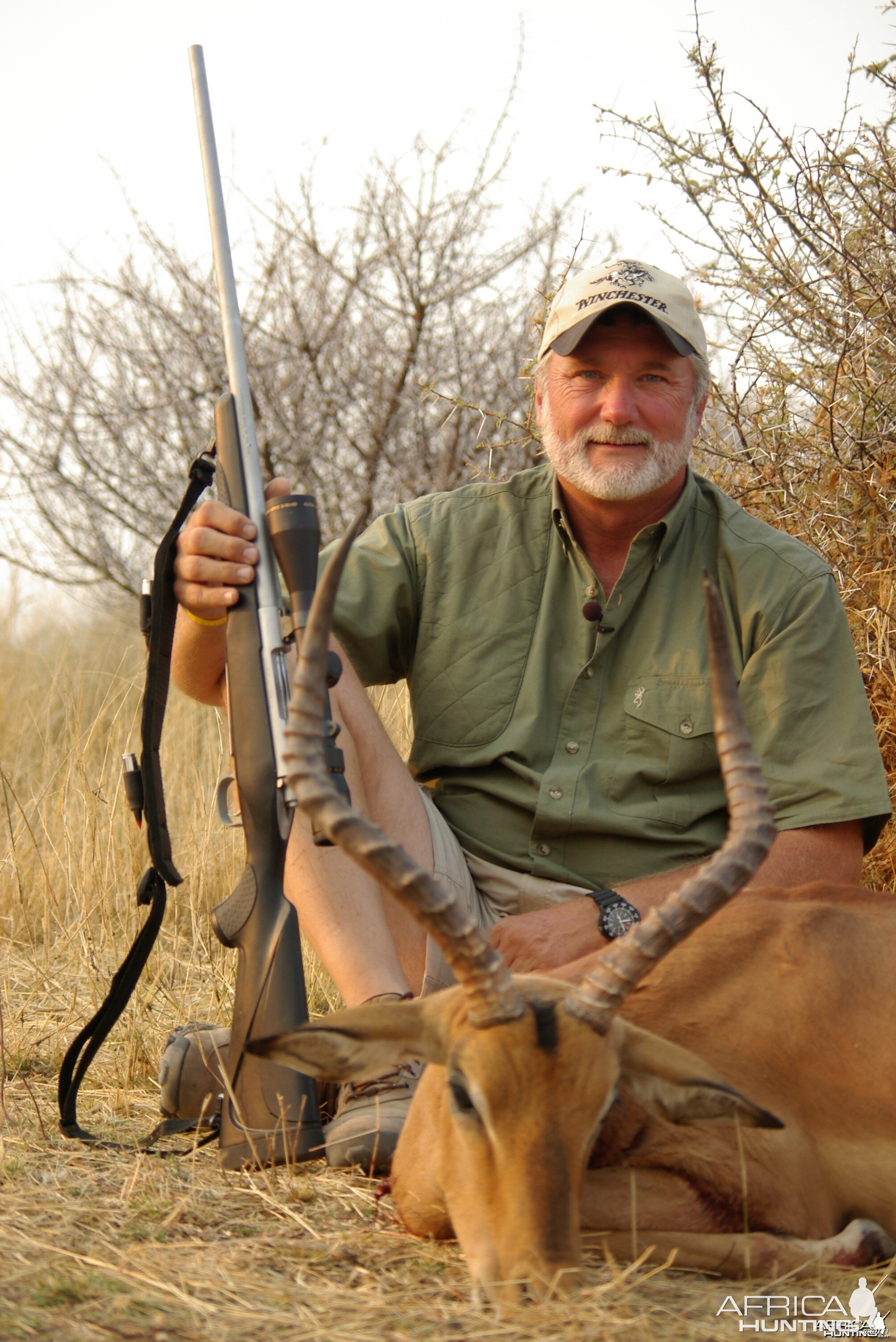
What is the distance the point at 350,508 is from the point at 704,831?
737 centimetres

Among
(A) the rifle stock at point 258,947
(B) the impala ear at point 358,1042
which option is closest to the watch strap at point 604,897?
(A) the rifle stock at point 258,947

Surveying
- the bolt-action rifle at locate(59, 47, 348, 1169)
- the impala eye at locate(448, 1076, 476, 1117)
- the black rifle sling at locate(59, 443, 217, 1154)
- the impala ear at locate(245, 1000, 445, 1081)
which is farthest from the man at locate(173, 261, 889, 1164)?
the impala eye at locate(448, 1076, 476, 1117)

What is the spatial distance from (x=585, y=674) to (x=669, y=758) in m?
0.42

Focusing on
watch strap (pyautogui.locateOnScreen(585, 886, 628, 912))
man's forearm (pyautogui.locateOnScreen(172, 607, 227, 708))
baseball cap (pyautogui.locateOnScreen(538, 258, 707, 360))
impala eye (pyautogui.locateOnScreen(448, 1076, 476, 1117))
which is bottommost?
impala eye (pyautogui.locateOnScreen(448, 1076, 476, 1117))

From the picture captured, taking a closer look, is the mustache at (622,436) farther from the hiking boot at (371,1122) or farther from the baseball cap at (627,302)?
the hiking boot at (371,1122)

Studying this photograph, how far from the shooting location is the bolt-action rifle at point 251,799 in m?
3.40

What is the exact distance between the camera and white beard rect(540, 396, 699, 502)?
15.0 ft

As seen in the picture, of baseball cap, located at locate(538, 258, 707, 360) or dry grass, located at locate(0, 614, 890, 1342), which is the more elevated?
baseball cap, located at locate(538, 258, 707, 360)

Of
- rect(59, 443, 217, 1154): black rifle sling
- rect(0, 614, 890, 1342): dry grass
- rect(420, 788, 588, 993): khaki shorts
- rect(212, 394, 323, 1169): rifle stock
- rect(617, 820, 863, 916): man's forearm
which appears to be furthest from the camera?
rect(420, 788, 588, 993): khaki shorts

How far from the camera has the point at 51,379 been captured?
467 inches

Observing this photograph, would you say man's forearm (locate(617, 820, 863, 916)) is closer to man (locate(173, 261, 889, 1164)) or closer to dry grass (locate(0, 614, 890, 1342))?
man (locate(173, 261, 889, 1164))

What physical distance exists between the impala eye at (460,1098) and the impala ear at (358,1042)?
11 centimetres

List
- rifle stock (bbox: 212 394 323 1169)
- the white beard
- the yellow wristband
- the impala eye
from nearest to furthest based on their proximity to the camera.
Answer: the impala eye
rifle stock (bbox: 212 394 323 1169)
the yellow wristband
the white beard

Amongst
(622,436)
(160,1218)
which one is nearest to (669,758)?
(622,436)
